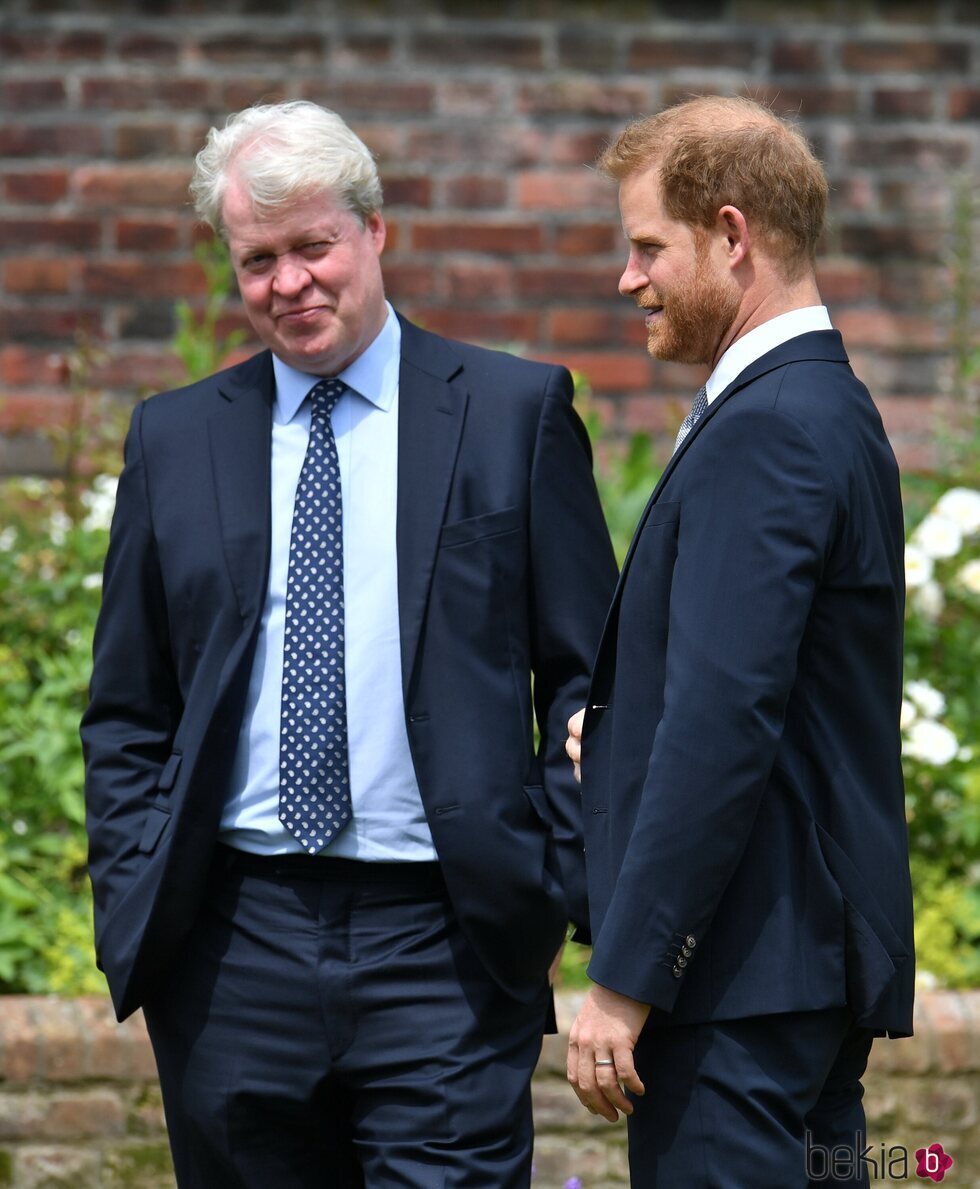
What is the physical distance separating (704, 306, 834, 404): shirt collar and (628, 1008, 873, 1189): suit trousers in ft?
2.51

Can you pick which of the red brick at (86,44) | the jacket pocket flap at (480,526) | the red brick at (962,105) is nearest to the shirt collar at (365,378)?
the jacket pocket flap at (480,526)

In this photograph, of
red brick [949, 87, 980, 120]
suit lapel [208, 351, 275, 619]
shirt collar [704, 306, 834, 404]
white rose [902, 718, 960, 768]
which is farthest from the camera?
red brick [949, 87, 980, 120]

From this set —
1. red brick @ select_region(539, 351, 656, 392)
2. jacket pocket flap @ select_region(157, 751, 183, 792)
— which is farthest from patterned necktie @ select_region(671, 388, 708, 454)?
red brick @ select_region(539, 351, 656, 392)

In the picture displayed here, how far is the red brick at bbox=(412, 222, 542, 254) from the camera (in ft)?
16.2

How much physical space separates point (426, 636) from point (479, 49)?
2985 mm

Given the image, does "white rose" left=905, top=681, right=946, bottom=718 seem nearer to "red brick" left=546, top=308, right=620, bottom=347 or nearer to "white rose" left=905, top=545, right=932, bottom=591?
"white rose" left=905, top=545, right=932, bottom=591

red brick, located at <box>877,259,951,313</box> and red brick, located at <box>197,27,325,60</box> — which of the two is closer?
red brick, located at <box>197,27,325,60</box>

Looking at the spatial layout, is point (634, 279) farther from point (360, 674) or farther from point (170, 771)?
point (170, 771)

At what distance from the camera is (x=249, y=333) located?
495 centimetres

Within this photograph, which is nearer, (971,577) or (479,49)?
(971,577)

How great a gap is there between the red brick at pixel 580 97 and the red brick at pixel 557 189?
0.18 meters

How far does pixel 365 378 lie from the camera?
8.39ft

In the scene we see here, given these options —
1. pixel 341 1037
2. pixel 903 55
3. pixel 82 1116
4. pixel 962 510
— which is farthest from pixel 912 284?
pixel 341 1037

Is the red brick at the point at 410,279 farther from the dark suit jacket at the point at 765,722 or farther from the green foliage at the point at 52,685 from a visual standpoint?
the dark suit jacket at the point at 765,722
